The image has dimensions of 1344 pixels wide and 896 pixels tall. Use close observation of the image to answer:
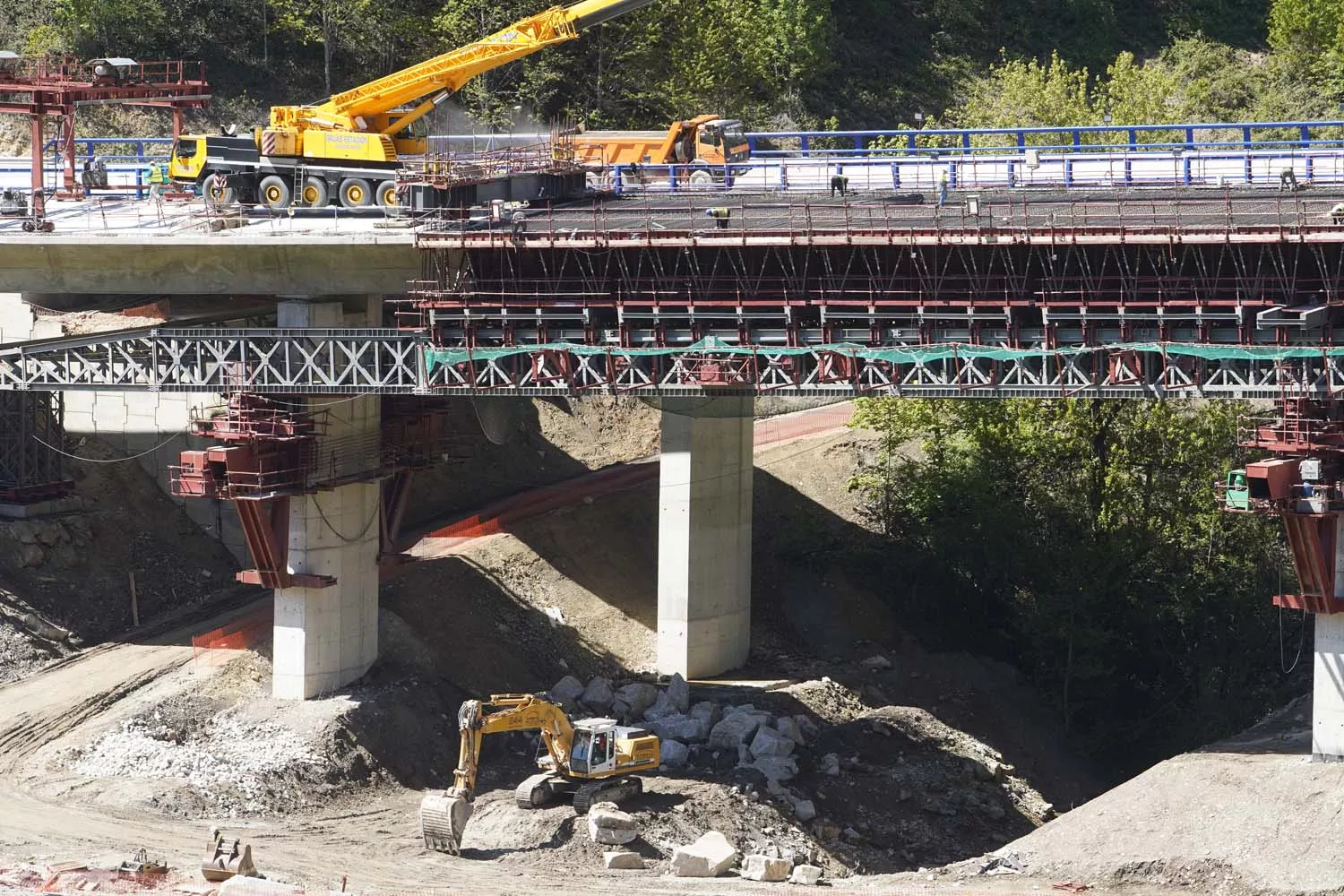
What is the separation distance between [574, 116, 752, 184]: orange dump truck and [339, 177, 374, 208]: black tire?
672 centimetres

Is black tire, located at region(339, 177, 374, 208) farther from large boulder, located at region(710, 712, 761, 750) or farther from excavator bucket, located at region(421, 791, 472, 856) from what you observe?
excavator bucket, located at region(421, 791, 472, 856)

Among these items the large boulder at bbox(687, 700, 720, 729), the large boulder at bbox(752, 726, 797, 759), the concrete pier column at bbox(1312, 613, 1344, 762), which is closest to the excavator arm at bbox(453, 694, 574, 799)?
the large boulder at bbox(752, 726, 797, 759)

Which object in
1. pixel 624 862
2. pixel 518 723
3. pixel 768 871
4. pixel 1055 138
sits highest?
pixel 1055 138

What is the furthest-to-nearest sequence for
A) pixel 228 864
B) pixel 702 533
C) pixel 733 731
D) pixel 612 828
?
pixel 702 533 < pixel 733 731 < pixel 612 828 < pixel 228 864

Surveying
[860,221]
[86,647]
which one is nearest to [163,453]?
[86,647]

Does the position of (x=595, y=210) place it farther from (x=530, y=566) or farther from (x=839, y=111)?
(x=839, y=111)

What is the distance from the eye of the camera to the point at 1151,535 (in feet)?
214

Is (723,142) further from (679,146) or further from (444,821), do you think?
(444,821)

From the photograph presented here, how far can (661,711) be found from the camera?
55.5 metres

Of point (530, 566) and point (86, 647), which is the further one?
point (530, 566)

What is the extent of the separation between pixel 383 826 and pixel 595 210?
16845mm

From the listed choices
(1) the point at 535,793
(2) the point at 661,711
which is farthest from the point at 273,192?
(1) the point at 535,793

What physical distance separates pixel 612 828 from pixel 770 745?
7292 mm

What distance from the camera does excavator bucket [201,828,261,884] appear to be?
4172cm
